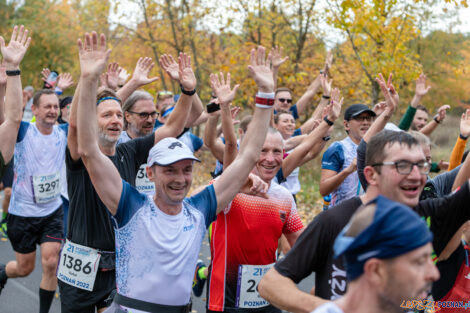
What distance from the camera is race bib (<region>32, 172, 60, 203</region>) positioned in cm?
602

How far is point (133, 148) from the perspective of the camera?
4.32 metres

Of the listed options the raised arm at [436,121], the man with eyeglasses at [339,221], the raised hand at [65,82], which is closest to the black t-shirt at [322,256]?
the man with eyeglasses at [339,221]

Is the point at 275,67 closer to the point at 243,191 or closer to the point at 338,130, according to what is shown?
the point at 243,191

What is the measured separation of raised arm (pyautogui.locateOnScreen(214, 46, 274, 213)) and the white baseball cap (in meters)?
0.31

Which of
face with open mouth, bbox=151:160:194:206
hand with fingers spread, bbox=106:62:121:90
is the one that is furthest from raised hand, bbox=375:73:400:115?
hand with fingers spread, bbox=106:62:121:90

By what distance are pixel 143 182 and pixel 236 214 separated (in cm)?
211

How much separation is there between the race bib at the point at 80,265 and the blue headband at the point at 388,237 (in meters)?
2.72

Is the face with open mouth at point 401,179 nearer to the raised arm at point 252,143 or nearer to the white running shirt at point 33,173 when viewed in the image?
the raised arm at point 252,143

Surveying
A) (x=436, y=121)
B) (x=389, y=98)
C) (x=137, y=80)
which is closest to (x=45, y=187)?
(x=137, y=80)

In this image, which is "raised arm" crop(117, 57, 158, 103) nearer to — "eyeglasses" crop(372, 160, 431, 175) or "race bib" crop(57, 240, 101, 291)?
"race bib" crop(57, 240, 101, 291)

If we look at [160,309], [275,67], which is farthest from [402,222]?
[275,67]

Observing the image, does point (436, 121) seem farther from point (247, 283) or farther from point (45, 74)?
point (45, 74)

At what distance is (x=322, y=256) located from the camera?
8.20 feet

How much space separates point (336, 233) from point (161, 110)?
502 cm
